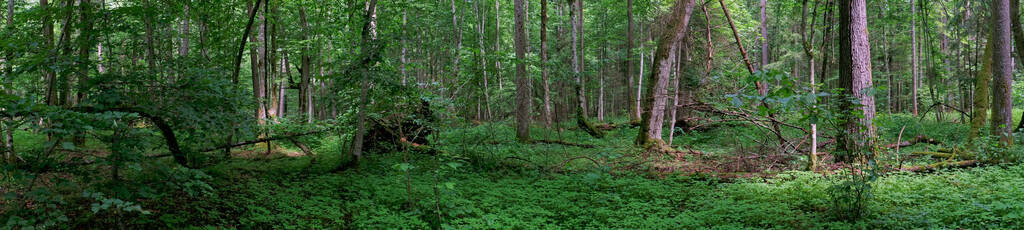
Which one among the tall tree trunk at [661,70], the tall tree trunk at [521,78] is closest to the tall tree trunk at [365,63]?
the tall tree trunk at [521,78]

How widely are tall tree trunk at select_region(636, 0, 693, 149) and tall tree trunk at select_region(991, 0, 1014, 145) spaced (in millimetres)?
5016

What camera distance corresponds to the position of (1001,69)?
7965 mm

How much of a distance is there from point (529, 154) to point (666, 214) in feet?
15.1

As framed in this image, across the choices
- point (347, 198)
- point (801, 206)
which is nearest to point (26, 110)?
point (347, 198)

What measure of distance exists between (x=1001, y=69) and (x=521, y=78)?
913 cm

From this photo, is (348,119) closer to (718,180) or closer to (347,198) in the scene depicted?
(347,198)

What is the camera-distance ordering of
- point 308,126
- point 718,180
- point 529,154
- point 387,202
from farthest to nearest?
point 529,154 < point 308,126 < point 718,180 < point 387,202

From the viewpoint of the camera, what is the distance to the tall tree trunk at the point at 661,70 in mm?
9656

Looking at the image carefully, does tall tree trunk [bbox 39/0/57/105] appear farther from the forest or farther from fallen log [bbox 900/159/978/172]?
fallen log [bbox 900/159/978/172]

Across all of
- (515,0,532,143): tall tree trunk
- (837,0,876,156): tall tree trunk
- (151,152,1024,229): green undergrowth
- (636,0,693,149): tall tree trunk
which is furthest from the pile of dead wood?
(837,0,876,156): tall tree trunk

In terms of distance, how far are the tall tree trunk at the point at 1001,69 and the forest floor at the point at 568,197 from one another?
2.11 m

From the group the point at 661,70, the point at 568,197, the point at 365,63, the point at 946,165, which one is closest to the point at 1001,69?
the point at 946,165

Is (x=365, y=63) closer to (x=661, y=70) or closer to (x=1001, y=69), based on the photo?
(x=661, y=70)

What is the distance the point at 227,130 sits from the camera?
408 cm
